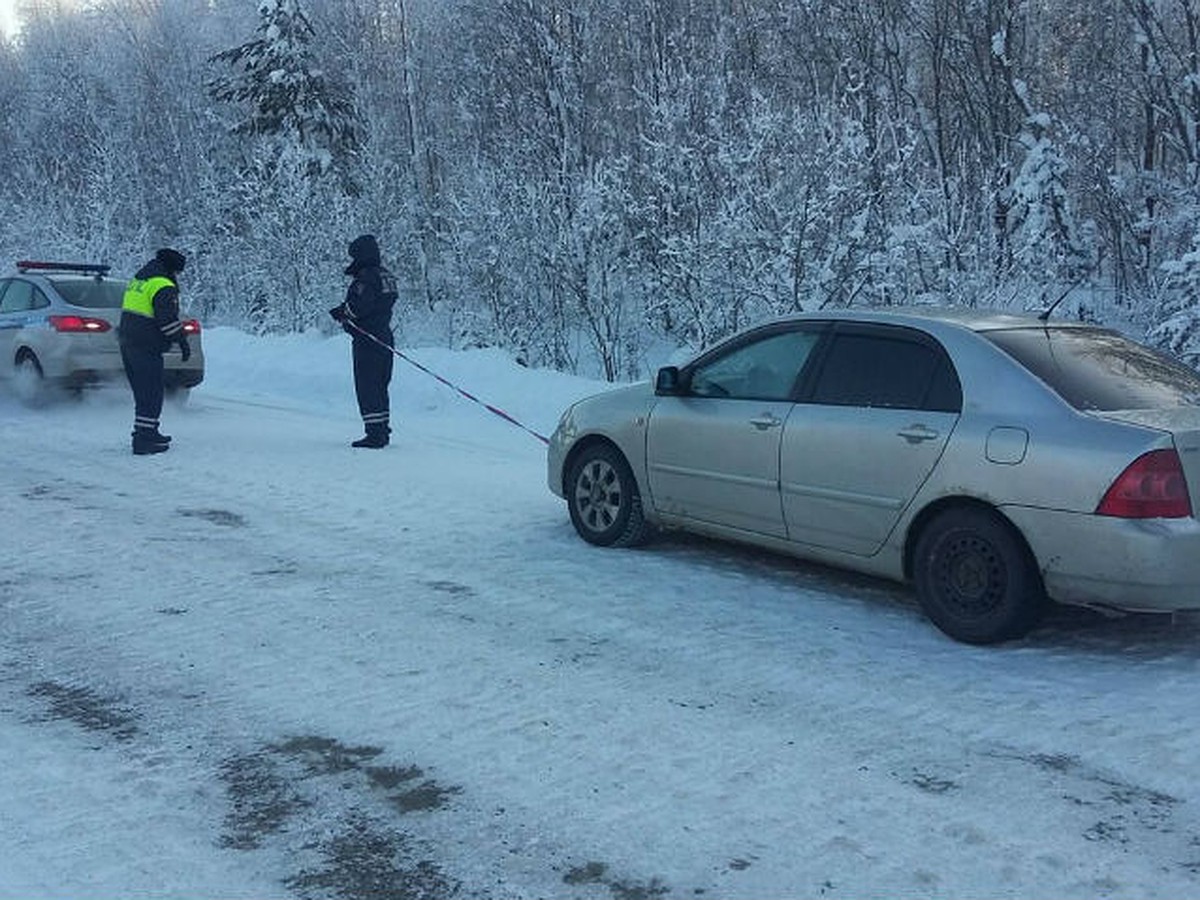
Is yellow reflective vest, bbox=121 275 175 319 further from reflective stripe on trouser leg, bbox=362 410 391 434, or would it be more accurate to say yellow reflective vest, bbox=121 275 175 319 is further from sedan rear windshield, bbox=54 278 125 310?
sedan rear windshield, bbox=54 278 125 310

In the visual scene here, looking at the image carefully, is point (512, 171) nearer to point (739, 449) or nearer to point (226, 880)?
point (739, 449)

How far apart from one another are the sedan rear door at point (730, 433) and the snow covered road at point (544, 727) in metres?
0.42

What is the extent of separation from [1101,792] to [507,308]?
1501 centimetres

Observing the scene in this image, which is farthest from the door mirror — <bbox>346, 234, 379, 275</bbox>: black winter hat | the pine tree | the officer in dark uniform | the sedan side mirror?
the pine tree

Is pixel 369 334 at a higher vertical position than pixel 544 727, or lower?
higher

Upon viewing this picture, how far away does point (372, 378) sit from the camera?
33.7ft

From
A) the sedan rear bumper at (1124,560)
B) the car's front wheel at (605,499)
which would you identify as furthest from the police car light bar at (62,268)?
the sedan rear bumper at (1124,560)

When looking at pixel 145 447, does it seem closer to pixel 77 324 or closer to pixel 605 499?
pixel 77 324

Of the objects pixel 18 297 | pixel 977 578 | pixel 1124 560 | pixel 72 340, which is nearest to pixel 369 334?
pixel 72 340

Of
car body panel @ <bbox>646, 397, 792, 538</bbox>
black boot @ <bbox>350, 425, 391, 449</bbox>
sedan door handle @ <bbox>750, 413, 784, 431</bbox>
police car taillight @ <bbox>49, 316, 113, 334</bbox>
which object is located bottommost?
black boot @ <bbox>350, 425, 391, 449</bbox>

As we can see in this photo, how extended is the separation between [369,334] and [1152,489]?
7.37 m

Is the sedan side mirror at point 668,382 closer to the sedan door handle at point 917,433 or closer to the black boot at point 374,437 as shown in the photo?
the sedan door handle at point 917,433

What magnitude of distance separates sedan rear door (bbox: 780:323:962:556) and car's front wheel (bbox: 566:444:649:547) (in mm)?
1220

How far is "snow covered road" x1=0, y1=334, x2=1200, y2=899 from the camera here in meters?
3.15
